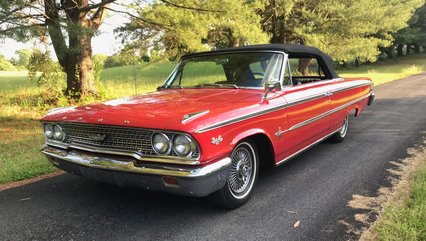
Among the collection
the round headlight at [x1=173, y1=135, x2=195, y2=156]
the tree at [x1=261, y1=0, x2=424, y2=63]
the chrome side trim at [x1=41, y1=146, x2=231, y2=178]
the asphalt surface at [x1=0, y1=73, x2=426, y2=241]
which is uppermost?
the tree at [x1=261, y1=0, x2=424, y2=63]

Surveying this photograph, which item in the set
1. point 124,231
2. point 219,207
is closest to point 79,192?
point 124,231

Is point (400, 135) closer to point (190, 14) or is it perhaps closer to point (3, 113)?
point (190, 14)

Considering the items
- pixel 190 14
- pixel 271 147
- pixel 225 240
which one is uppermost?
pixel 190 14

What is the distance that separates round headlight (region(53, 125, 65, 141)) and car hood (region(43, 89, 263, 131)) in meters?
0.12

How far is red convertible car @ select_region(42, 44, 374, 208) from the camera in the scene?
3.29m

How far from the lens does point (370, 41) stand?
22234 millimetres

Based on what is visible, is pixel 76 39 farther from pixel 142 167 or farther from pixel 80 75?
pixel 142 167

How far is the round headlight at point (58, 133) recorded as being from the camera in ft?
13.2

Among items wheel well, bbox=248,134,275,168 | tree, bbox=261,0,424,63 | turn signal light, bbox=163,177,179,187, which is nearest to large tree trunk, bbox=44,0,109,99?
wheel well, bbox=248,134,275,168

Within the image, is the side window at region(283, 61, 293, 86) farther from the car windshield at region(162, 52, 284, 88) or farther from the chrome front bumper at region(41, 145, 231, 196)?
the chrome front bumper at region(41, 145, 231, 196)

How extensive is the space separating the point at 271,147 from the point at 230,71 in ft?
4.04

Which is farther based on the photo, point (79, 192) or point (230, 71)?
point (230, 71)

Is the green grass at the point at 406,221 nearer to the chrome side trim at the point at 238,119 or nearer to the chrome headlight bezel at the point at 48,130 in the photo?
the chrome side trim at the point at 238,119

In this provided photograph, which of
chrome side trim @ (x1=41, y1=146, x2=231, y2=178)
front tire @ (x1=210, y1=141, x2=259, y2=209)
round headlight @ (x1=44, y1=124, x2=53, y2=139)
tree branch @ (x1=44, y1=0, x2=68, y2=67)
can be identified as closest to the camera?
chrome side trim @ (x1=41, y1=146, x2=231, y2=178)
